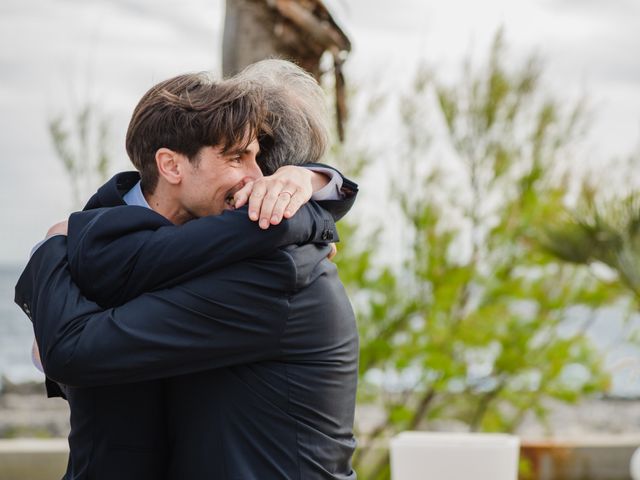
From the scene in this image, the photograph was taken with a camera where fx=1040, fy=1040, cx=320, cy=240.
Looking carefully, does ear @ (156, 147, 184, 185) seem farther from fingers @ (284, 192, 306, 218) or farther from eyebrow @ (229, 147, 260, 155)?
fingers @ (284, 192, 306, 218)

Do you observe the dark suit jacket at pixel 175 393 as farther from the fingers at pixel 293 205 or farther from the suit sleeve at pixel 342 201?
the suit sleeve at pixel 342 201

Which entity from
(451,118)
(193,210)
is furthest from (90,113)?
(193,210)

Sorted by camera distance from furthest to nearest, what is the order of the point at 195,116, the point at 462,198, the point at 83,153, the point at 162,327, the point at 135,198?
the point at 462,198
the point at 83,153
the point at 135,198
the point at 195,116
the point at 162,327

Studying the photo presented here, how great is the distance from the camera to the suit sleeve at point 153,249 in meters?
1.66

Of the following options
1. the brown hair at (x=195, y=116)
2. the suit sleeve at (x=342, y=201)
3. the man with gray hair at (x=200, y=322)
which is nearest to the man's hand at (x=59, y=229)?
the man with gray hair at (x=200, y=322)

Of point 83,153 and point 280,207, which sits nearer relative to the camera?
point 280,207

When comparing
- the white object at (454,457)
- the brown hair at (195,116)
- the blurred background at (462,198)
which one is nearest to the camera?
the brown hair at (195,116)

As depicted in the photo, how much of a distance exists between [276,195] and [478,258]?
6216mm

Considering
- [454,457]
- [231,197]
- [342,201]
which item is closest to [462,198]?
[454,457]

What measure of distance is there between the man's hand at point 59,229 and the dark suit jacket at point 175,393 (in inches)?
2.8

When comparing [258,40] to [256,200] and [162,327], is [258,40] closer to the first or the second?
[256,200]

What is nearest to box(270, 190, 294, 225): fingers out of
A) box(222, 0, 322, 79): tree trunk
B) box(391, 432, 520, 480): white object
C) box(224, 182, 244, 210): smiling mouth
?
box(224, 182, 244, 210): smiling mouth

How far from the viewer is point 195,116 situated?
177 centimetres

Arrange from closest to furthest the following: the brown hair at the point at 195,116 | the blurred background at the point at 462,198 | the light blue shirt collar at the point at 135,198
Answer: the brown hair at the point at 195,116 → the light blue shirt collar at the point at 135,198 → the blurred background at the point at 462,198
